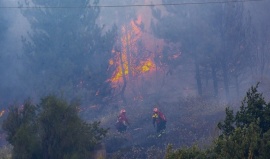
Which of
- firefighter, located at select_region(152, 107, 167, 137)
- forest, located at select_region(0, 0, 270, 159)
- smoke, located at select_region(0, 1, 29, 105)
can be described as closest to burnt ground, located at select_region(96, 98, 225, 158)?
forest, located at select_region(0, 0, 270, 159)

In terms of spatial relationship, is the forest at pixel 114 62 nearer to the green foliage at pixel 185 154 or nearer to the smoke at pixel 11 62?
the smoke at pixel 11 62

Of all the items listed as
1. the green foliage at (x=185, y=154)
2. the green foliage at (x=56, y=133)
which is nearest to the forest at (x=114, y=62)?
the green foliage at (x=56, y=133)

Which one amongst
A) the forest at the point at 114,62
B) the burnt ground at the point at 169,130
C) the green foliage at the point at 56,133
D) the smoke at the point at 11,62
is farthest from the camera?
the smoke at the point at 11,62

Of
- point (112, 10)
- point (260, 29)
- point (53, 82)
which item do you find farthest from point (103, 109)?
point (112, 10)

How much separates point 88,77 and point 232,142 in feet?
54.4

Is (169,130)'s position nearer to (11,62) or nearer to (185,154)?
(185,154)

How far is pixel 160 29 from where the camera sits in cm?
2417

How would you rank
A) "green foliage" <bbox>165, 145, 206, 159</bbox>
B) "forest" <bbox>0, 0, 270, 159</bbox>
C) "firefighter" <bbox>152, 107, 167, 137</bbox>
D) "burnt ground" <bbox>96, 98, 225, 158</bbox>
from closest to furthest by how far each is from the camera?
"green foliage" <bbox>165, 145, 206, 159</bbox> → "burnt ground" <bbox>96, 98, 225, 158</bbox> → "firefighter" <bbox>152, 107, 167, 137</bbox> → "forest" <bbox>0, 0, 270, 159</bbox>

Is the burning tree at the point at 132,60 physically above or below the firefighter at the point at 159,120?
above

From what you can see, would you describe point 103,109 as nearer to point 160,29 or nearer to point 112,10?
point 160,29

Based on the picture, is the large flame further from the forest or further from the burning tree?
the forest

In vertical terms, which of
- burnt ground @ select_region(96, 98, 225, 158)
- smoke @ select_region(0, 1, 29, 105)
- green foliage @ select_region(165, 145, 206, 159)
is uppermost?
smoke @ select_region(0, 1, 29, 105)

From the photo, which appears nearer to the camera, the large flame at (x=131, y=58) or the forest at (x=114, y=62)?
the forest at (x=114, y=62)

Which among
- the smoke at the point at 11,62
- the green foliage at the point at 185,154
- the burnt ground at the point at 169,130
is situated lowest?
the burnt ground at the point at 169,130
